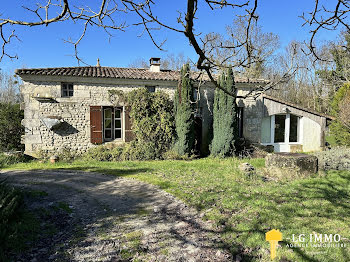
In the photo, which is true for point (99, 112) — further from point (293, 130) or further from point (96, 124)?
point (293, 130)

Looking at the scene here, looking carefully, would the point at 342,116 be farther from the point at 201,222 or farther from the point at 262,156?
the point at 201,222

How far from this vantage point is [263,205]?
4.68 metres

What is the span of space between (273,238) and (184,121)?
820cm

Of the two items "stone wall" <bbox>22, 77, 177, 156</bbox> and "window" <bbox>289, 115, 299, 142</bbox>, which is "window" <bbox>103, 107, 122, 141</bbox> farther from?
"window" <bbox>289, 115, 299, 142</bbox>

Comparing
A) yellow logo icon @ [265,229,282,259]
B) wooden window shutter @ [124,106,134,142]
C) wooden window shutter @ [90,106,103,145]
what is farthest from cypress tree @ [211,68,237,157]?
yellow logo icon @ [265,229,282,259]

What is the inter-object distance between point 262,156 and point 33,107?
11662 millimetres

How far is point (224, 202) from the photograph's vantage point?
4.99 m

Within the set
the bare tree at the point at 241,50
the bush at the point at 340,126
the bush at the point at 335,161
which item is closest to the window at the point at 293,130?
the bush at the point at 340,126

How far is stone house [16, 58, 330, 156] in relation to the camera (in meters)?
10.8

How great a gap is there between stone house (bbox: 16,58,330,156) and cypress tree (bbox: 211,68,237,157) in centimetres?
88

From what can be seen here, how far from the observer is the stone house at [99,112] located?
1084cm

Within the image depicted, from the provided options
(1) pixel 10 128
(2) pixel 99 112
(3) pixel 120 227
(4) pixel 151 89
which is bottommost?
(3) pixel 120 227

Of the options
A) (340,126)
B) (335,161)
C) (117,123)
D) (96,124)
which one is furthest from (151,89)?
(340,126)

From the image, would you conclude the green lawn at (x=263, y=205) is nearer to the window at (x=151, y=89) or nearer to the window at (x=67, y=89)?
the window at (x=151, y=89)
